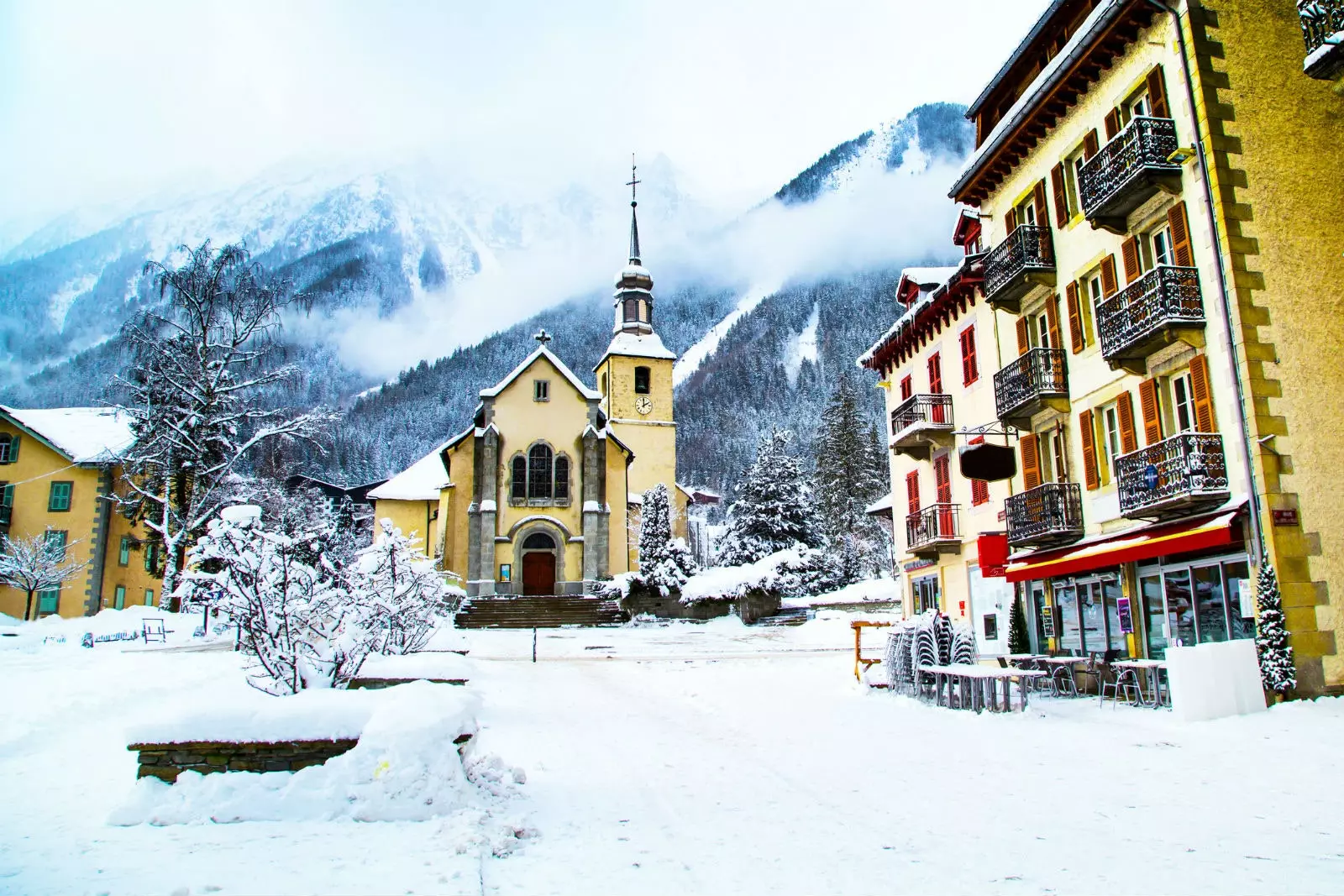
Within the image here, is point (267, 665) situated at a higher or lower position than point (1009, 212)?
lower

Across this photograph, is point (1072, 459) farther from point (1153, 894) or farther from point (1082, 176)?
point (1153, 894)

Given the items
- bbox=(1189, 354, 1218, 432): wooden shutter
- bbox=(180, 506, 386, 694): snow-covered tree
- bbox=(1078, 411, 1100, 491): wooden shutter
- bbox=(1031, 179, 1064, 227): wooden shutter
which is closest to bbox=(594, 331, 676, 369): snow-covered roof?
bbox=(1031, 179, 1064, 227): wooden shutter

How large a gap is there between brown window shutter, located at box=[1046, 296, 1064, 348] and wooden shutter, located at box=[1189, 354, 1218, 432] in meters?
4.46

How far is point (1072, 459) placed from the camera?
65.0 ft

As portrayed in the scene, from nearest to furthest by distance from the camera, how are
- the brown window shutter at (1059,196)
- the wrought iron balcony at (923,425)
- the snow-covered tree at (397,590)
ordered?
the snow-covered tree at (397,590)
the brown window shutter at (1059,196)
the wrought iron balcony at (923,425)

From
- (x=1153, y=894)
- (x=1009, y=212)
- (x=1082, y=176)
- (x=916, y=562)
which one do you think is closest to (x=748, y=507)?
(x=916, y=562)

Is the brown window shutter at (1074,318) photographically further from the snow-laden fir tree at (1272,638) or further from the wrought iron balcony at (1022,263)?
the snow-laden fir tree at (1272,638)

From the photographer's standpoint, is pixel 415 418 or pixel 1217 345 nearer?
pixel 1217 345

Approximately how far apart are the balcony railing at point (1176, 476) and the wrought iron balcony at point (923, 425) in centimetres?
925

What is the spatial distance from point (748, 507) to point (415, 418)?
110605 mm

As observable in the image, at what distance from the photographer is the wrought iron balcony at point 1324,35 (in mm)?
12781

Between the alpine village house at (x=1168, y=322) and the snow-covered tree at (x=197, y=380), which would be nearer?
the alpine village house at (x=1168, y=322)

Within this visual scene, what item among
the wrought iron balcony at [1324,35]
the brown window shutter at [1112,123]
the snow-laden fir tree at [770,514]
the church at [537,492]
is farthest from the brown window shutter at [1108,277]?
the snow-laden fir tree at [770,514]

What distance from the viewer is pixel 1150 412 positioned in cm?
1686
